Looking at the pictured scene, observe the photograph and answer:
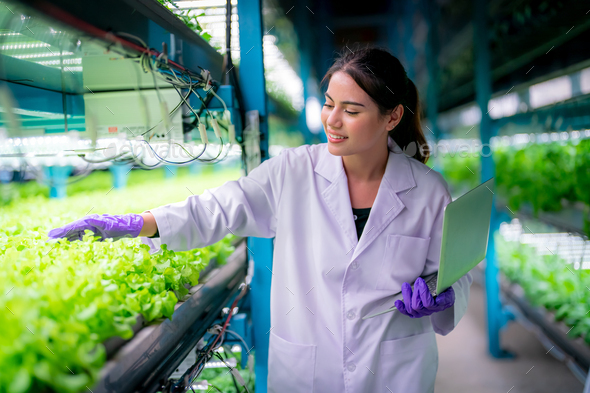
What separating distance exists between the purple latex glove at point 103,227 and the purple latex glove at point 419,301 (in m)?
0.89

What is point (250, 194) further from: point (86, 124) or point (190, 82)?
point (86, 124)

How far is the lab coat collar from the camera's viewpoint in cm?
136

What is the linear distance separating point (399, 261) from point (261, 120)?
903mm

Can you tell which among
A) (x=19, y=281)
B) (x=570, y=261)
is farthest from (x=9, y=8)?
(x=570, y=261)

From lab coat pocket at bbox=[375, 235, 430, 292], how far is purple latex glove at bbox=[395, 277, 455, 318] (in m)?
0.06

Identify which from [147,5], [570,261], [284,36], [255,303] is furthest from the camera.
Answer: [284,36]

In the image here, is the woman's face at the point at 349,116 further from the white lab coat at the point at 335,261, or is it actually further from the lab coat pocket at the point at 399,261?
the lab coat pocket at the point at 399,261

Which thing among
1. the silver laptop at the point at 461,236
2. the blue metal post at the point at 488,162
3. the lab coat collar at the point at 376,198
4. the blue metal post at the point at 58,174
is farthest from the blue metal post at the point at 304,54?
the silver laptop at the point at 461,236

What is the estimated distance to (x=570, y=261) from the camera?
264 centimetres

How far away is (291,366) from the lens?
138 cm

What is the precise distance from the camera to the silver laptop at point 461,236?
1.12 meters

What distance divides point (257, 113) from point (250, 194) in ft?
1.67

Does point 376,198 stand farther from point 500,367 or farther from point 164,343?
point 500,367

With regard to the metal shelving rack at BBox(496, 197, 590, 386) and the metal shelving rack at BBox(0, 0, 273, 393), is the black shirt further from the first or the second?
the metal shelving rack at BBox(496, 197, 590, 386)
